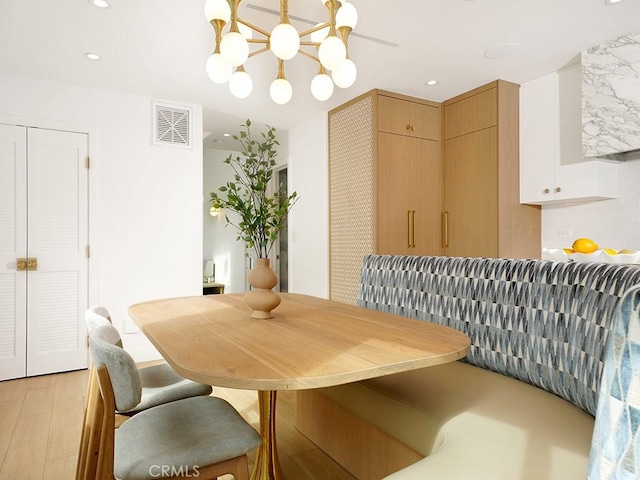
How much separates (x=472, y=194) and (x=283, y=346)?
3084 mm

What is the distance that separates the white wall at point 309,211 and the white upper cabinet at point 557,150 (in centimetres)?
199

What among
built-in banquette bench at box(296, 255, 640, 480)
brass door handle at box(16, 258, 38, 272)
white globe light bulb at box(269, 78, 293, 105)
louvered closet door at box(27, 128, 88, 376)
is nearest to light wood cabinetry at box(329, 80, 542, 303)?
built-in banquette bench at box(296, 255, 640, 480)

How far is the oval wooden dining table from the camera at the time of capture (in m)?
0.97

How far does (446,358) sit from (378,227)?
2608 mm

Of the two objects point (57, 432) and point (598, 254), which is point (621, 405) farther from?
point (57, 432)

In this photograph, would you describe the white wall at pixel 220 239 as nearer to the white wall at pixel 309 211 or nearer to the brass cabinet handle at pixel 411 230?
the white wall at pixel 309 211

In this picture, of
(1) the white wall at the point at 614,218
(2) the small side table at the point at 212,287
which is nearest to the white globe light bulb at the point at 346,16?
(1) the white wall at the point at 614,218

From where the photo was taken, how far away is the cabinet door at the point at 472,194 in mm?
3551

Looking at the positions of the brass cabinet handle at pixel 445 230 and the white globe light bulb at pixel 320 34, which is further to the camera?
the brass cabinet handle at pixel 445 230

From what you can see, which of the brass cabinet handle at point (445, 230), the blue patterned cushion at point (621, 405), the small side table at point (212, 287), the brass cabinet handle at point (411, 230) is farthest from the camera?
the small side table at point (212, 287)

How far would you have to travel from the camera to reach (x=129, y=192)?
12.4 ft

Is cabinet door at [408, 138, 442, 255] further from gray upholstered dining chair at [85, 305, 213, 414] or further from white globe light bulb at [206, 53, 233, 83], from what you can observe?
gray upholstered dining chair at [85, 305, 213, 414]

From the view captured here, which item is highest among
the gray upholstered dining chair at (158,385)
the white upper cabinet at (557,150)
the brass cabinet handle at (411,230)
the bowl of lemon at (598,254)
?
the white upper cabinet at (557,150)

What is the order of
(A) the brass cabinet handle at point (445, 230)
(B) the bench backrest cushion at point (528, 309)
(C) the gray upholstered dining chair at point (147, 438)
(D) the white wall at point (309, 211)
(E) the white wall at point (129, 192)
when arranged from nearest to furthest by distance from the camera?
1. (C) the gray upholstered dining chair at point (147, 438)
2. (B) the bench backrest cushion at point (528, 309)
3. (E) the white wall at point (129, 192)
4. (A) the brass cabinet handle at point (445, 230)
5. (D) the white wall at point (309, 211)
